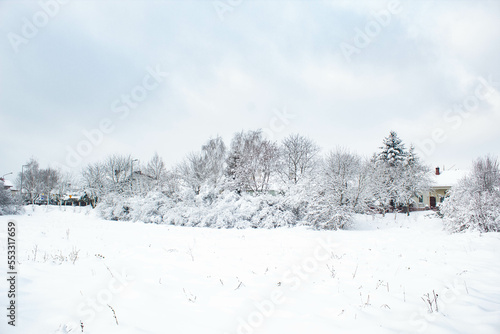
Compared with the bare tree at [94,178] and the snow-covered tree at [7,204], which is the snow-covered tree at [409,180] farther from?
the snow-covered tree at [7,204]

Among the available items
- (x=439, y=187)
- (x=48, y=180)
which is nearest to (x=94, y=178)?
(x=48, y=180)

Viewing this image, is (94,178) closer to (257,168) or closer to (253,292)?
(257,168)

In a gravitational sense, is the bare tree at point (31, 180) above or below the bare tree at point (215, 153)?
below

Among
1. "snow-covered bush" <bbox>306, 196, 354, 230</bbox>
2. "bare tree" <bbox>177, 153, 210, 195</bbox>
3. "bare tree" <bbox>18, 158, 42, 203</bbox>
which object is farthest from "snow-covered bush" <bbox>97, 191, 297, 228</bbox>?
"bare tree" <bbox>18, 158, 42, 203</bbox>

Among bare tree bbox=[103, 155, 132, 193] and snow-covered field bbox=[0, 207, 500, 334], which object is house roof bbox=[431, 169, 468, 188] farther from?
bare tree bbox=[103, 155, 132, 193]

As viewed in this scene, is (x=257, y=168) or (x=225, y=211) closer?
(x=225, y=211)

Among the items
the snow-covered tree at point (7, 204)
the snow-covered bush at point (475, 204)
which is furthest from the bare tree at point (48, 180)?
the snow-covered bush at point (475, 204)

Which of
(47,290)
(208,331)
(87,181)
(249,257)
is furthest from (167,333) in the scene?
(87,181)

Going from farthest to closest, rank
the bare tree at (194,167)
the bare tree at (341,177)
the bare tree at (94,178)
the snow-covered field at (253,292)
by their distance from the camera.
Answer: the bare tree at (94,178), the bare tree at (194,167), the bare tree at (341,177), the snow-covered field at (253,292)

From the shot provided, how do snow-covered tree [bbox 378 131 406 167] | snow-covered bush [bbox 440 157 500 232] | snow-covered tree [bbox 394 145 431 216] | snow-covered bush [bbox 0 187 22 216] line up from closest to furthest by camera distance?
1. snow-covered bush [bbox 440 157 500 232]
2. snow-covered bush [bbox 0 187 22 216]
3. snow-covered tree [bbox 394 145 431 216]
4. snow-covered tree [bbox 378 131 406 167]

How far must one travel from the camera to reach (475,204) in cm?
1146

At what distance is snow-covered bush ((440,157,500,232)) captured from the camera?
1113cm

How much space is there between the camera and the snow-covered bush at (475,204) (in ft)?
36.5

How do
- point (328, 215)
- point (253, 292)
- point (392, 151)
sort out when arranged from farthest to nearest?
1. point (392, 151)
2. point (328, 215)
3. point (253, 292)
